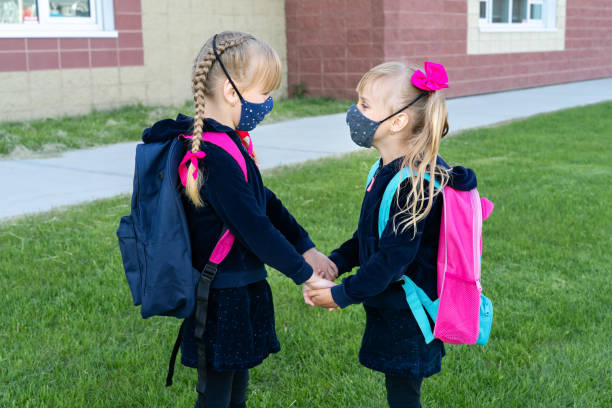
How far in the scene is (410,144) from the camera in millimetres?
2352

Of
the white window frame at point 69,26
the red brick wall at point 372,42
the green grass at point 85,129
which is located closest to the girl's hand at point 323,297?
the green grass at point 85,129

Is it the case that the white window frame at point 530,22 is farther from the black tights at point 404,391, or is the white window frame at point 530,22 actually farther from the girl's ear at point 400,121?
the black tights at point 404,391

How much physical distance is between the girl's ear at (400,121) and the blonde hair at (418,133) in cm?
1

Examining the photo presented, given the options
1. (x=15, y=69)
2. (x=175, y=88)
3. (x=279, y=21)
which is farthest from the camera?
(x=279, y=21)

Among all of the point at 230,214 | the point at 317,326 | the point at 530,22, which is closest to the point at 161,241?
the point at 230,214

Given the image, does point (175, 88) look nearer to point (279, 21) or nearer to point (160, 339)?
point (279, 21)

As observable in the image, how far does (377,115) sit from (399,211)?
→ 37 cm

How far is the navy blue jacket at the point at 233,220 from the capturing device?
219cm

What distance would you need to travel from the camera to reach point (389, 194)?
2219 mm

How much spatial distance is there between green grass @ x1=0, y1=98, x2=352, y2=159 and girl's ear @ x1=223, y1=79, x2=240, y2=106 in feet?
19.7

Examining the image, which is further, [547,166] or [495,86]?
[495,86]

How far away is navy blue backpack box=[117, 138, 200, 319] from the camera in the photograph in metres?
2.17

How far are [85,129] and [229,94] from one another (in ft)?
24.1

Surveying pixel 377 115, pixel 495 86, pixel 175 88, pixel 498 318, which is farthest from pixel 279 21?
pixel 377 115
